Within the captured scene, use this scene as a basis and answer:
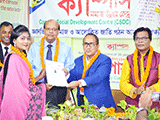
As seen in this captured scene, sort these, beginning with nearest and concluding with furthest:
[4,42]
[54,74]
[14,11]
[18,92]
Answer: [18,92]
[54,74]
[4,42]
[14,11]

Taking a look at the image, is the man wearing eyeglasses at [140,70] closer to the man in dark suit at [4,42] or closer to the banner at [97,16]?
the banner at [97,16]

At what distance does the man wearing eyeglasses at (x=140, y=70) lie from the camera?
3000mm

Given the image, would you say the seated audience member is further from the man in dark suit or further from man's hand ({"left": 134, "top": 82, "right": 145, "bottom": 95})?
man's hand ({"left": 134, "top": 82, "right": 145, "bottom": 95})

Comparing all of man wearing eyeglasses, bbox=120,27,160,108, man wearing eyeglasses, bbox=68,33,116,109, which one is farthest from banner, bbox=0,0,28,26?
man wearing eyeglasses, bbox=120,27,160,108

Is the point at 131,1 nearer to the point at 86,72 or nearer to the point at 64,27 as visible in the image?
the point at 64,27

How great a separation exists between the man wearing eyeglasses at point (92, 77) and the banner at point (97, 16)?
2.52ft

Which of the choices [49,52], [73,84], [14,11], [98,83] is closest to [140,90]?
[98,83]

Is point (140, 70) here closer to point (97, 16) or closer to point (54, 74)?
point (54, 74)

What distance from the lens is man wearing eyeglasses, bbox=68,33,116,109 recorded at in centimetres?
307

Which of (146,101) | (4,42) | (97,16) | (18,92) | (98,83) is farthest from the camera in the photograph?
(97,16)

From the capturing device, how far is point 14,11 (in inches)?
165

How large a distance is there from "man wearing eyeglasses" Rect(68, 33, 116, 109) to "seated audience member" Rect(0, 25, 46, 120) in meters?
0.79

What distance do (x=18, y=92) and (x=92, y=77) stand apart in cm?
120

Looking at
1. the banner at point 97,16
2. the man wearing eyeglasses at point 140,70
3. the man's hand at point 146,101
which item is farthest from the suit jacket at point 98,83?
the man's hand at point 146,101
